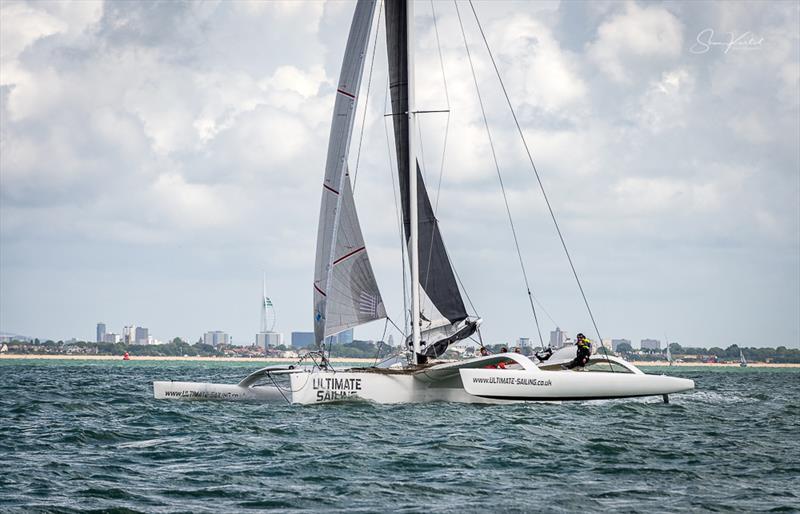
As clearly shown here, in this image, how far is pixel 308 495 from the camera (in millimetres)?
11164

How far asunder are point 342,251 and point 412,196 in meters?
2.25

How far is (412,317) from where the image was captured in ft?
77.0

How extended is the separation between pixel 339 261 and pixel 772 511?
13769 mm

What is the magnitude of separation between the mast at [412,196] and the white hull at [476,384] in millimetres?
1294

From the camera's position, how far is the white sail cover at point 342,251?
22.8 meters

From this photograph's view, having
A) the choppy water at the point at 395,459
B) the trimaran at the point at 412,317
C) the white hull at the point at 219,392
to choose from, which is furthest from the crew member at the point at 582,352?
the white hull at the point at 219,392

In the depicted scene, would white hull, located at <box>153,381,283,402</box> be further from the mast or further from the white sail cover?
the mast

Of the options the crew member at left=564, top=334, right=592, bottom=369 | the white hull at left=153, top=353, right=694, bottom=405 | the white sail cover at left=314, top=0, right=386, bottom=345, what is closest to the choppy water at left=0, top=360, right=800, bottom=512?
→ the white hull at left=153, top=353, right=694, bottom=405

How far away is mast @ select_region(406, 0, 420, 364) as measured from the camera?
76.7ft

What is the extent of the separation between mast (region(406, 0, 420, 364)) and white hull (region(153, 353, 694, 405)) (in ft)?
4.25

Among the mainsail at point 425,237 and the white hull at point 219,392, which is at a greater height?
the mainsail at point 425,237

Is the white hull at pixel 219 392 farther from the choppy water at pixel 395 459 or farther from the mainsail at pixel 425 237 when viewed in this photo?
the mainsail at pixel 425 237

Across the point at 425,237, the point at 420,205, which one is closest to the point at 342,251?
the point at 425,237

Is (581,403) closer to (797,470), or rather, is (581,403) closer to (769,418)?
(769,418)
